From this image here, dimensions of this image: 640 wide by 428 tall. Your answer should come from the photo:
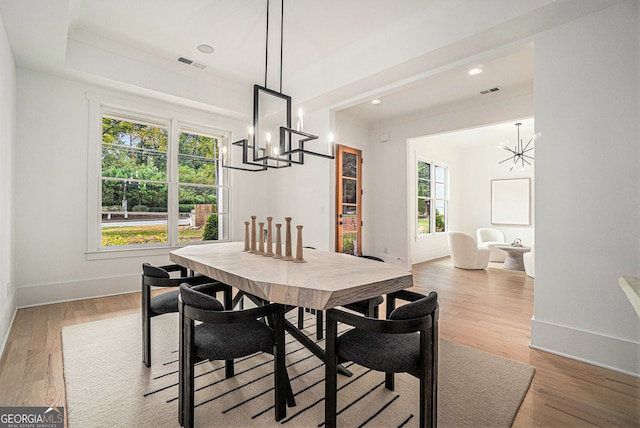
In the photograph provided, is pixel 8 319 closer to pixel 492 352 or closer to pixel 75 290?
pixel 75 290

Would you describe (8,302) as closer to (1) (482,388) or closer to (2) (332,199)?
(2) (332,199)

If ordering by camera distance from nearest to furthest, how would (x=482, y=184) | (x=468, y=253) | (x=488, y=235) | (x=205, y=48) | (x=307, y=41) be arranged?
1. (x=307, y=41)
2. (x=205, y=48)
3. (x=468, y=253)
4. (x=488, y=235)
5. (x=482, y=184)

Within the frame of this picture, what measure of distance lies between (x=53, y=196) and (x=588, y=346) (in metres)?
5.41

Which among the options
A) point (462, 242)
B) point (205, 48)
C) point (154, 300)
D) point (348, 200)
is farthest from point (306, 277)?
point (462, 242)

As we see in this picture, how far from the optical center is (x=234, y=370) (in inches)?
83.0

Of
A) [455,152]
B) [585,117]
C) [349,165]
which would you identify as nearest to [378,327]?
[585,117]

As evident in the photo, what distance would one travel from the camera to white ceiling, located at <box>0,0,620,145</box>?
2561mm

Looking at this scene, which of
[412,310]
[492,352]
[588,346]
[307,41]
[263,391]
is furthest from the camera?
[307,41]

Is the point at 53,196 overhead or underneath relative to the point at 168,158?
underneath

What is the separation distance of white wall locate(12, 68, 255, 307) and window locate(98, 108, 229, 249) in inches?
9.9

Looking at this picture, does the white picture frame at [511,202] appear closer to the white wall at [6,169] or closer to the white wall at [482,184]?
the white wall at [482,184]

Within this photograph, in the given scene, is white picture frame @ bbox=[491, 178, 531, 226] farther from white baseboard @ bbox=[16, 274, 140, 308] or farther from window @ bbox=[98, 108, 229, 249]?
white baseboard @ bbox=[16, 274, 140, 308]

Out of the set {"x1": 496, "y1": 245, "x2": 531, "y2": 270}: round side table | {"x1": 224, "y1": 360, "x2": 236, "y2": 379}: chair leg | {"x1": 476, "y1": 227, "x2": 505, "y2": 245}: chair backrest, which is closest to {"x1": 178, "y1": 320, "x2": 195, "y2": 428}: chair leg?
{"x1": 224, "y1": 360, "x2": 236, "y2": 379}: chair leg

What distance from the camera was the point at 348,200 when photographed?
5.67 metres
